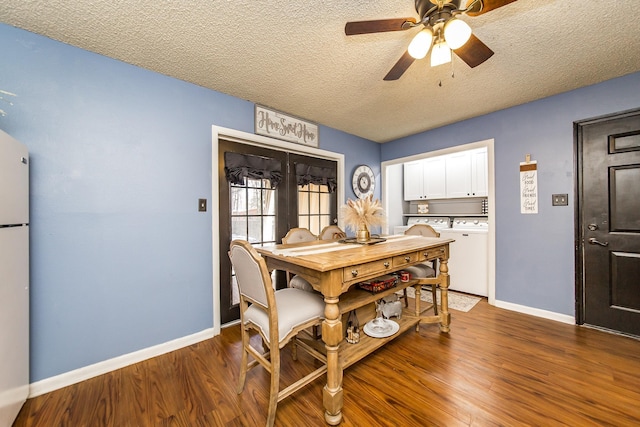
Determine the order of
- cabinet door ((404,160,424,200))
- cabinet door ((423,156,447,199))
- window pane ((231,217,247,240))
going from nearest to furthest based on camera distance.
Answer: window pane ((231,217,247,240)) → cabinet door ((423,156,447,199)) → cabinet door ((404,160,424,200))

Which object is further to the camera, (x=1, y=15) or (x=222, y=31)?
(x=222, y=31)

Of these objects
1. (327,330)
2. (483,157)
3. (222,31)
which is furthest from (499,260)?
(222,31)

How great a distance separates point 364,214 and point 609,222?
2.43 meters

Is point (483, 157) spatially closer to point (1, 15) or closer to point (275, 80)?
point (275, 80)

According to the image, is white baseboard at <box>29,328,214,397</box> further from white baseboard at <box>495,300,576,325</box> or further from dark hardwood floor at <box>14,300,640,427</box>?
white baseboard at <box>495,300,576,325</box>

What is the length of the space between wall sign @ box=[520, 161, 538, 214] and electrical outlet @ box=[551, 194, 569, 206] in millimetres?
140

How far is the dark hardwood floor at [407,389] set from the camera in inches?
54.2

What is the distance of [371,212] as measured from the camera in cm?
203

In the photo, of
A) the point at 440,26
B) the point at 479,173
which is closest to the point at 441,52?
the point at 440,26

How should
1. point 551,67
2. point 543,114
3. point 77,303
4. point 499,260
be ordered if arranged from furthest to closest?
point 499,260, point 543,114, point 551,67, point 77,303

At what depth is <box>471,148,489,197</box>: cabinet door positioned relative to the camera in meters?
3.75

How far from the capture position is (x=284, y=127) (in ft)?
9.66

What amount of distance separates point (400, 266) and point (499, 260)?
202 cm

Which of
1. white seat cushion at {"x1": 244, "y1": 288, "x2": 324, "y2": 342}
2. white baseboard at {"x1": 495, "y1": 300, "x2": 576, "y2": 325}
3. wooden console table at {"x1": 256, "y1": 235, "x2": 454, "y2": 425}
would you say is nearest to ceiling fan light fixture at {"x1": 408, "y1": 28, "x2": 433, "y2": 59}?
wooden console table at {"x1": 256, "y1": 235, "x2": 454, "y2": 425}
